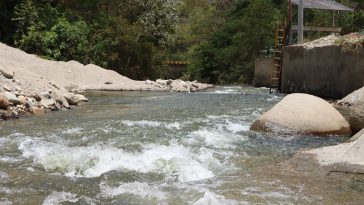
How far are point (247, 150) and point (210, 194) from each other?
2738mm

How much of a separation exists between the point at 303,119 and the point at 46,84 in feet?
28.5

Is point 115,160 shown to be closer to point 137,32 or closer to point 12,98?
point 12,98

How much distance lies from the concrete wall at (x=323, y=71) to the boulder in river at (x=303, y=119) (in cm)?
609

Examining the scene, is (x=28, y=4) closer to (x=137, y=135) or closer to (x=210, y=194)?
(x=137, y=135)

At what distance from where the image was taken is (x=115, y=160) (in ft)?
22.3

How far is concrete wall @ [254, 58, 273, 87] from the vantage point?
28331 millimetres

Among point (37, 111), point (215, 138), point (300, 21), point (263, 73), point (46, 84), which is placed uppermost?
point (300, 21)

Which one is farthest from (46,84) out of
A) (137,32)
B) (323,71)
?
(137,32)

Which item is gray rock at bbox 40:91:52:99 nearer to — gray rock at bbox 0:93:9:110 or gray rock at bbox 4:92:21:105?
gray rock at bbox 4:92:21:105

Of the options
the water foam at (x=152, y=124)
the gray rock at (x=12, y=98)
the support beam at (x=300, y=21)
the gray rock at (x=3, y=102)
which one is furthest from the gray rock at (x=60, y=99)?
the support beam at (x=300, y=21)

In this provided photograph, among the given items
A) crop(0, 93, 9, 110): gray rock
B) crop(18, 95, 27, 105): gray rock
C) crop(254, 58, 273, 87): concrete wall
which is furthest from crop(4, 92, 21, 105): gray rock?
crop(254, 58, 273, 87): concrete wall

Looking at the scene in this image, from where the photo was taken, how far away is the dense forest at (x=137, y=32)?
27156 millimetres

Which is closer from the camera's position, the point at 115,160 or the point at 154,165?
the point at 154,165

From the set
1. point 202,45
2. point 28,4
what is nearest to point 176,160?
point 28,4
